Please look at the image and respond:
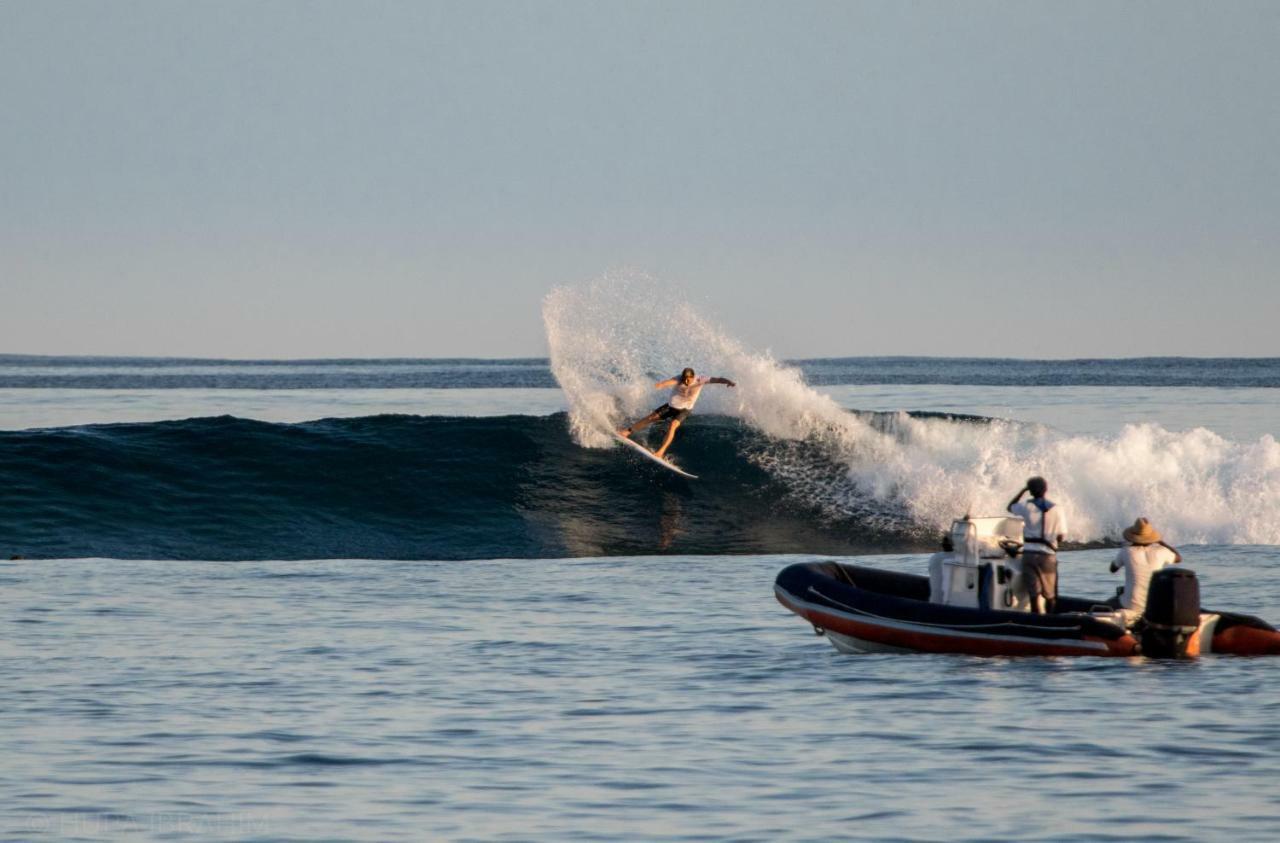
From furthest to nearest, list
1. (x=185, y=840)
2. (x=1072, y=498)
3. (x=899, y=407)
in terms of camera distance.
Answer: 1. (x=899, y=407)
2. (x=1072, y=498)
3. (x=185, y=840)

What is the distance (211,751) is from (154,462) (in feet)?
56.3

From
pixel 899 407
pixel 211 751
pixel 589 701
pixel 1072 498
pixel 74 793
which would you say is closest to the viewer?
pixel 74 793

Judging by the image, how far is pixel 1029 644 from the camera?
13.5 metres

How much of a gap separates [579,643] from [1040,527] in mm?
4138

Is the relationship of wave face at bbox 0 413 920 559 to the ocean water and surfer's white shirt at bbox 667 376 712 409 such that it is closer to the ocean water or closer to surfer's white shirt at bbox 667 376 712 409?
the ocean water

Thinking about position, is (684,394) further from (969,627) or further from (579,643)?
(969,627)

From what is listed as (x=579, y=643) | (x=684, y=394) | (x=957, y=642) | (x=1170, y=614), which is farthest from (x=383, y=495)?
(x=1170, y=614)

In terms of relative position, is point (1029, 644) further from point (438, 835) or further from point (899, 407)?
point (899, 407)

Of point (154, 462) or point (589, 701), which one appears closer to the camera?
point (589, 701)

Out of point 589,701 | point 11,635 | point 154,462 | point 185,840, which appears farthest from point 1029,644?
point 154,462

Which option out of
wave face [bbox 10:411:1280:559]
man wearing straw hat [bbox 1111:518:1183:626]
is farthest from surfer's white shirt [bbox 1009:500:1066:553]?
wave face [bbox 10:411:1280:559]

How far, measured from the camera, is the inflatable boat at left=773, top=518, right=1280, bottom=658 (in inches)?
518

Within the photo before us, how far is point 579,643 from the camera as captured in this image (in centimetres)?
1448

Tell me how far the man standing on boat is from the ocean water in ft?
2.13
